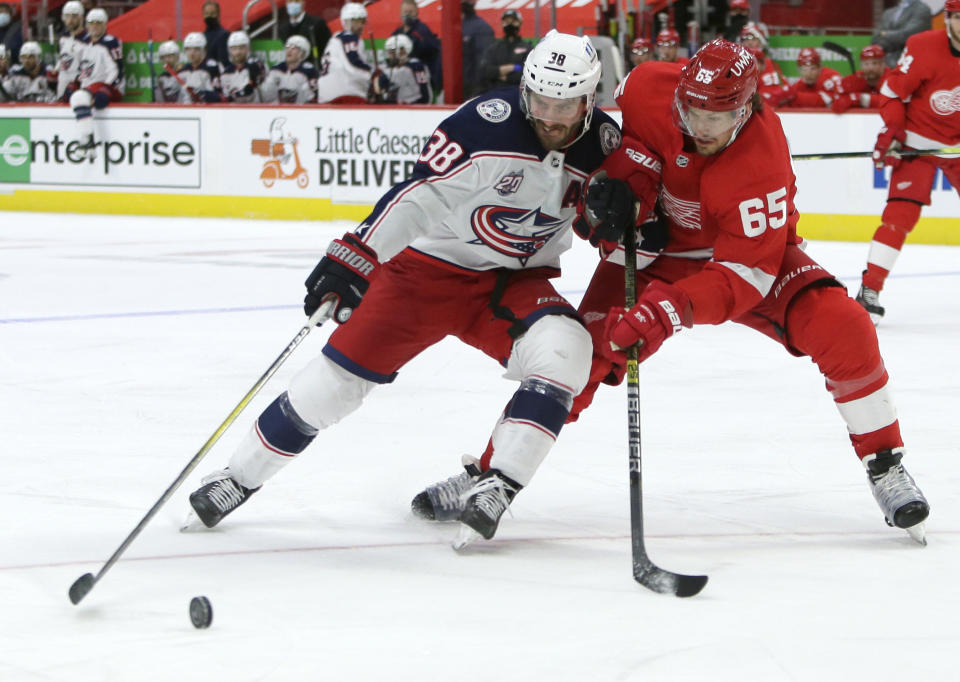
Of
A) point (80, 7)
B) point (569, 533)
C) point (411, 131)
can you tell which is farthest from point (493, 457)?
point (80, 7)

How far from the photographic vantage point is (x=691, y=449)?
356cm

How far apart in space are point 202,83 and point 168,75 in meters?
0.50

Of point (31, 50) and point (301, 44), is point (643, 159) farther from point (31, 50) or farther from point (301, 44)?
point (31, 50)

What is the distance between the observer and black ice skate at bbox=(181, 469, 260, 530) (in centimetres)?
275

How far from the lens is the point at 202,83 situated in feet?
38.1

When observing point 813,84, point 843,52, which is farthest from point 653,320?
point 843,52

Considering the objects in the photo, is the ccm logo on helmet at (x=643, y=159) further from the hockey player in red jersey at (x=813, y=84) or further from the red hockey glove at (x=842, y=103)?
the hockey player in red jersey at (x=813, y=84)

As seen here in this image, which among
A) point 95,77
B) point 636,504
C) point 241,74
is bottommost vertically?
point 95,77

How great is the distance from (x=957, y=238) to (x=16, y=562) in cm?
734

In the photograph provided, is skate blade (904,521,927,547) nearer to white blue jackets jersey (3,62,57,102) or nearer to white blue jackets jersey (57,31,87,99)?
white blue jackets jersey (57,31,87,99)

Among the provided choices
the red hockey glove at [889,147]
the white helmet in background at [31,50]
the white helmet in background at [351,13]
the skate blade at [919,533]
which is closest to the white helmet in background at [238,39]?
the white helmet in background at [351,13]

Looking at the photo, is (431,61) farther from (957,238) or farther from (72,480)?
(72,480)

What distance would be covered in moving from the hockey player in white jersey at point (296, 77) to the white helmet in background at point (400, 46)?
0.85 m

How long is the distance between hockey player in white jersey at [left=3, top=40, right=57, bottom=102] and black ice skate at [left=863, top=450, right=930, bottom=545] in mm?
11258
